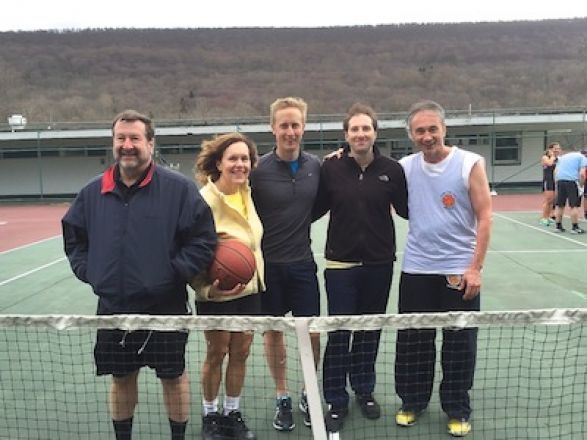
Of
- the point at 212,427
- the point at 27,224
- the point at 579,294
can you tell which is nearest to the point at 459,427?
the point at 212,427

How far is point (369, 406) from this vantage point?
3.83m

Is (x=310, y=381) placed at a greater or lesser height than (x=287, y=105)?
lesser

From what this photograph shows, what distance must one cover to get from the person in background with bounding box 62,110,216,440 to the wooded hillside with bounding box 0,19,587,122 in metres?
62.2

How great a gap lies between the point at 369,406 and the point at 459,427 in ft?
1.84

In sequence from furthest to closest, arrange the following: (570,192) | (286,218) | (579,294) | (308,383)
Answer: (570,192), (579,294), (286,218), (308,383)

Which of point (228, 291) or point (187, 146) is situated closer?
point (228, 291)

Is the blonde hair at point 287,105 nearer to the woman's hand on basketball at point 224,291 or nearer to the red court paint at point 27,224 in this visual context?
the woman's hand on basketball at point 224,291

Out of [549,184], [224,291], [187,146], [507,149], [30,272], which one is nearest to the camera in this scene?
[224,291]

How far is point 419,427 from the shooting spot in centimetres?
369

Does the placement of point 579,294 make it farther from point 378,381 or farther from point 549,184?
point 549,184

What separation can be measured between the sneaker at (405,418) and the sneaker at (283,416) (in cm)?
64

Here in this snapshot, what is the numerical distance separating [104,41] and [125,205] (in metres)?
98.3

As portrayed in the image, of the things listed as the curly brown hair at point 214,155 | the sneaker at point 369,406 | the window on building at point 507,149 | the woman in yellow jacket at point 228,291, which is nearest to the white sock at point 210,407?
the woman in yellow jacket at point 228,291

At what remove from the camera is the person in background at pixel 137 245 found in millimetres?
3086
